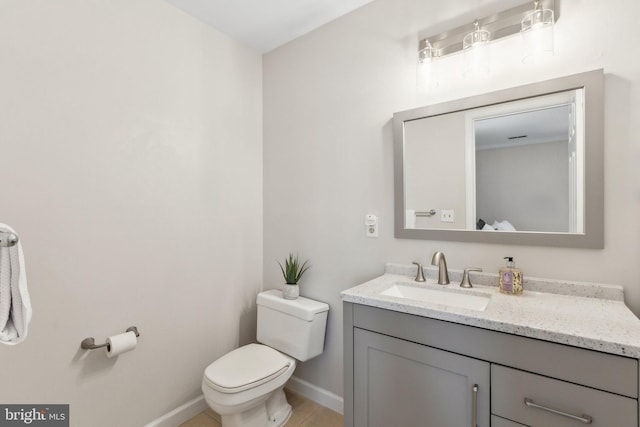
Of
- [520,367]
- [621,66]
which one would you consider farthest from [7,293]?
[621,66]

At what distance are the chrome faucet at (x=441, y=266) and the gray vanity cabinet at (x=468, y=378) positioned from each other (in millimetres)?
412

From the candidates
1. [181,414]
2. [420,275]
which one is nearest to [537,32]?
[420,275]

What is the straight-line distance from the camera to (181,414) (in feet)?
5.82

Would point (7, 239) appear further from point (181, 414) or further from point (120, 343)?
point (181, 414)

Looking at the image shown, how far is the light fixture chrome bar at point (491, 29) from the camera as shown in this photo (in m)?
1.29

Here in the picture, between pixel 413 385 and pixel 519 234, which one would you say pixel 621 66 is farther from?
pixel 413 385

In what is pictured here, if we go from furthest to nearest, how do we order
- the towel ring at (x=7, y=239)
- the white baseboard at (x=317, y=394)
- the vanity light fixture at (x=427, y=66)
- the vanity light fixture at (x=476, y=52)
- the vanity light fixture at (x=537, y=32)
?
the white baseboard at (x=317, y=394)
the vanity light fixture at (x=427, y=66)
the vanity light fixture at (x=476, y=52)
the vanity light fixture at (x=537, y=32)
the towel ring at (x=7, y=239)

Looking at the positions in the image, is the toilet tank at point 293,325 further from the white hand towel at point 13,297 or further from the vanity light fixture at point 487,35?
the vanity light fixture at point 487,35

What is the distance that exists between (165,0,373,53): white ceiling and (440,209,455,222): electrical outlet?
131 centimetres

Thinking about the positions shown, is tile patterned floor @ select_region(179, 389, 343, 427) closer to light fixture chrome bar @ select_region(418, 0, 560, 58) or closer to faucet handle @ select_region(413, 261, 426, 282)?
faucet handle @ select_region(413, 261, 426, 282)

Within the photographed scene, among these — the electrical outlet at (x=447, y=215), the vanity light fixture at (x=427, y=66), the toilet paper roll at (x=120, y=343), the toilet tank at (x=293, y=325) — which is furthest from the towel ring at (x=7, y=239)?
the vanity light fixture at (x=427, y=66)

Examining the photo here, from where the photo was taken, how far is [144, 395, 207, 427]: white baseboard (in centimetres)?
169

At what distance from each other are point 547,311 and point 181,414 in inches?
77.7

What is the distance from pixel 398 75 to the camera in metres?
1.66
